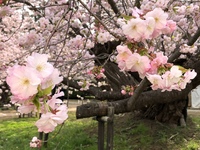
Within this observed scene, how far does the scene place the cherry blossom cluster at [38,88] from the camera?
959 mm

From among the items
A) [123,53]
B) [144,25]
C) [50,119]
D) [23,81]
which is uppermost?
[144,25]

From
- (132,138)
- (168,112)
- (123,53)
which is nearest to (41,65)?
(123,53)

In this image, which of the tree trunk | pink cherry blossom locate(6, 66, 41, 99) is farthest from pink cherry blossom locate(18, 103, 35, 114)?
the tree trunk

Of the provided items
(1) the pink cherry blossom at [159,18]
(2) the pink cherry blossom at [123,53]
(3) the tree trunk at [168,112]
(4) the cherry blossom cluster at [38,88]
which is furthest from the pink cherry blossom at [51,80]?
(3) the tree trunk at [168,112]

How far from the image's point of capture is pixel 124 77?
17.5ft

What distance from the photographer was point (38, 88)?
39.9 inches

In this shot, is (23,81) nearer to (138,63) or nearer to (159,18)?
(138,63)

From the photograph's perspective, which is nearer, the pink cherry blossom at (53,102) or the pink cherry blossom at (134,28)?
the pink cherry blossom at (53,102)

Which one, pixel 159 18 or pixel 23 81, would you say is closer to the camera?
pixel 23 81

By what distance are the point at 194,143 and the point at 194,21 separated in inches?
66.4

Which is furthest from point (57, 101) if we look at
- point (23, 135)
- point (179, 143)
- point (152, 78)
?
point (23, 135)

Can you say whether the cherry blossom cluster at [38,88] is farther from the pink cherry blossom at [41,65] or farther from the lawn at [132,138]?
the lawn at [132,138]

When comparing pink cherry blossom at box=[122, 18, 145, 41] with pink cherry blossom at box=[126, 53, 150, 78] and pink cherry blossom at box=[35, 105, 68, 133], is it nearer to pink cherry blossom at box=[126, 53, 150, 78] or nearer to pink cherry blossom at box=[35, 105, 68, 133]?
pink cherry blossom at box=[126, 53, 150, 78]

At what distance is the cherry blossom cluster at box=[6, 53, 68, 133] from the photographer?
3.15 ft
